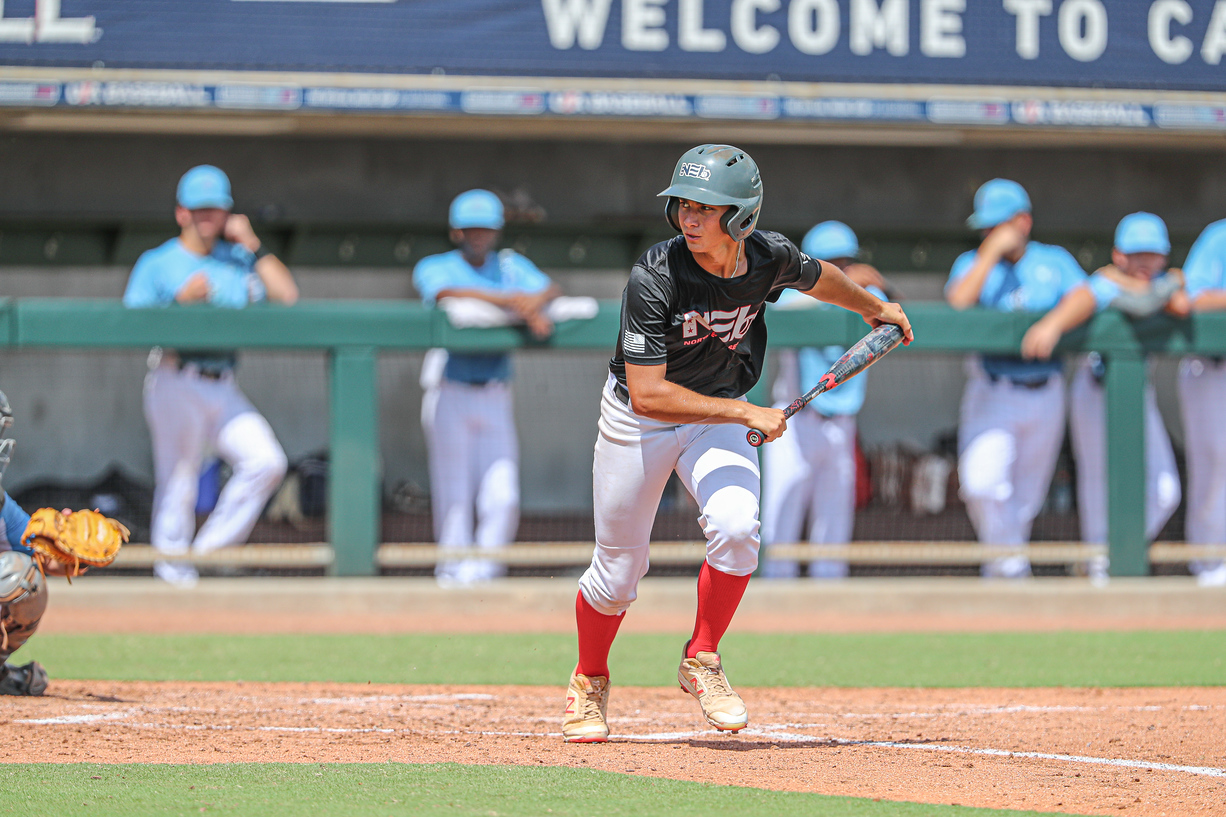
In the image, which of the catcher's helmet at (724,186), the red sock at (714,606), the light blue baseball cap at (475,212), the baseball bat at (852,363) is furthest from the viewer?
the light blue baseball cap at (475,212)

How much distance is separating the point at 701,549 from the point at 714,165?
12.4ft

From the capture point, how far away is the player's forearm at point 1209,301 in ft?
26.1

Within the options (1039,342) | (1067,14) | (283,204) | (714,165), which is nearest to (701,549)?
(1039,342)

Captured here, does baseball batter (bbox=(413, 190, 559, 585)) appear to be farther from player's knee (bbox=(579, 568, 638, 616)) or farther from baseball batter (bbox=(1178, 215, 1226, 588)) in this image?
baseball batter (bbox=(1178, 215, 1226, 588))

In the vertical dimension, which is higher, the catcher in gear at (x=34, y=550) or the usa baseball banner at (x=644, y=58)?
the usa baseball banner at (x=644, y=58)

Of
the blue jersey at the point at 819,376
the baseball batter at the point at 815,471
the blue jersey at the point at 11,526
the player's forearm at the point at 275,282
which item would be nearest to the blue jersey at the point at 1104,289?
the blue jersey at the point at 819,376

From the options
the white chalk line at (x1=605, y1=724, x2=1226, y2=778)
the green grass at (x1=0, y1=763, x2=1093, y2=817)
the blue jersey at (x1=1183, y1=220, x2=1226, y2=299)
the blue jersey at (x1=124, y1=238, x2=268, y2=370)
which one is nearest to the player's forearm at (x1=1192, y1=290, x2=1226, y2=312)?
the blue jersey at (x1=1183, y1=220, x2=1226, y2=299)

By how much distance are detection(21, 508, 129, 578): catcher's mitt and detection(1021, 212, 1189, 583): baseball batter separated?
16.0 ft

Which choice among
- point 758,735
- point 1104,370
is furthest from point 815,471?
point 758,735

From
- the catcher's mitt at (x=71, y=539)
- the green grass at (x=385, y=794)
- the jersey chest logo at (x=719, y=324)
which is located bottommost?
the green grass at (x=385, y=794)

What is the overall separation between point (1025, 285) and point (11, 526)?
5.45m

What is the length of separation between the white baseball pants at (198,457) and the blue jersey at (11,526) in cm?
261

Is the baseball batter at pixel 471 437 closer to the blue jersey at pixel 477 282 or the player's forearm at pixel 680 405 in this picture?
the blue jersey at pixel 477 282

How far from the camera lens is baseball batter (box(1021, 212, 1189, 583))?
25.4 ft
